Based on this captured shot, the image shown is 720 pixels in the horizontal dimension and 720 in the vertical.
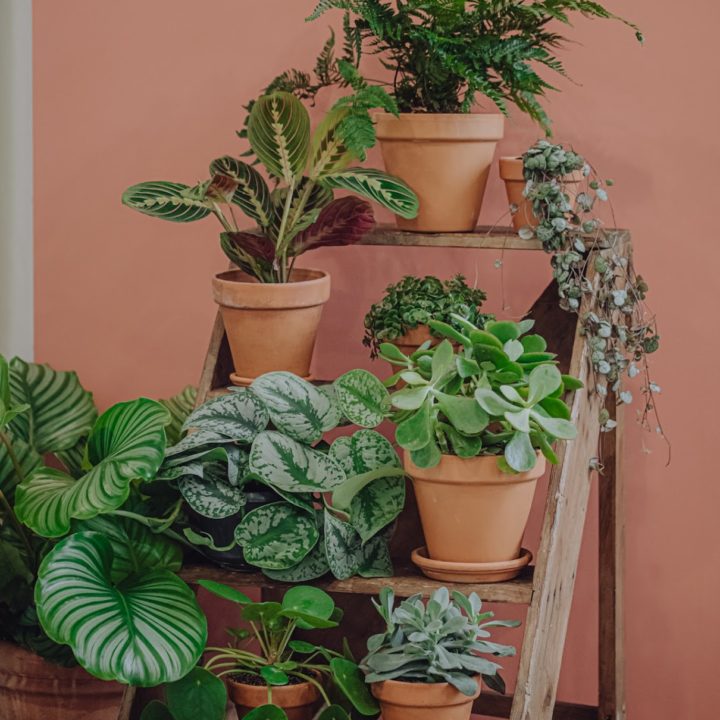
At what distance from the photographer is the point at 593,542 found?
2250 mm

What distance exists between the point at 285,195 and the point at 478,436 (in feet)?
1.94

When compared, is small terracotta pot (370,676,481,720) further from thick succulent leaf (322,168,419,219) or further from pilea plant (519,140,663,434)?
thick succulent leaf (322,168,419,219)

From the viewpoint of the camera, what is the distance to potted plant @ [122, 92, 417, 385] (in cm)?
185

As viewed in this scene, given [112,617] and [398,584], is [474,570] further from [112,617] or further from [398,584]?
[112,617]

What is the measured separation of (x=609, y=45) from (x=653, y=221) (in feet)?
1.11

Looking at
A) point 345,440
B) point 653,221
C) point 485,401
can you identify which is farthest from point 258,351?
point 653,221

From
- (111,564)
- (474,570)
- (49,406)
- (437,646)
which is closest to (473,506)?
(474,570)

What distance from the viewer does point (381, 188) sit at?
185cm

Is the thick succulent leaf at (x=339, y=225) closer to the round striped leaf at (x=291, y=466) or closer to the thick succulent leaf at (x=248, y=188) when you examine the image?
the thick succulent leaf at (x=248, y=188)

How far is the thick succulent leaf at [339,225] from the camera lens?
73.5 inches

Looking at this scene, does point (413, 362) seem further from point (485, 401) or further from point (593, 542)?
point (593, 542)

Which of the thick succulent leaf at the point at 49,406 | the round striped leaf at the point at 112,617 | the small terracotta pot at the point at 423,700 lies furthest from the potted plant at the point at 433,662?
the thick succulent leaf at the point at 49,406

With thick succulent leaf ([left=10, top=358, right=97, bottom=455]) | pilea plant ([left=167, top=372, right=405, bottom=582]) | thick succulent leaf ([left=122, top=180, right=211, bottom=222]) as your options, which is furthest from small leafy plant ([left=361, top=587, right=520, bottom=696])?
thick succulent leaf ([left=10, top=358, right=97, bottom=455])

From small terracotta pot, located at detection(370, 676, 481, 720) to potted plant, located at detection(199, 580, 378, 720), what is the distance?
0.12ft
